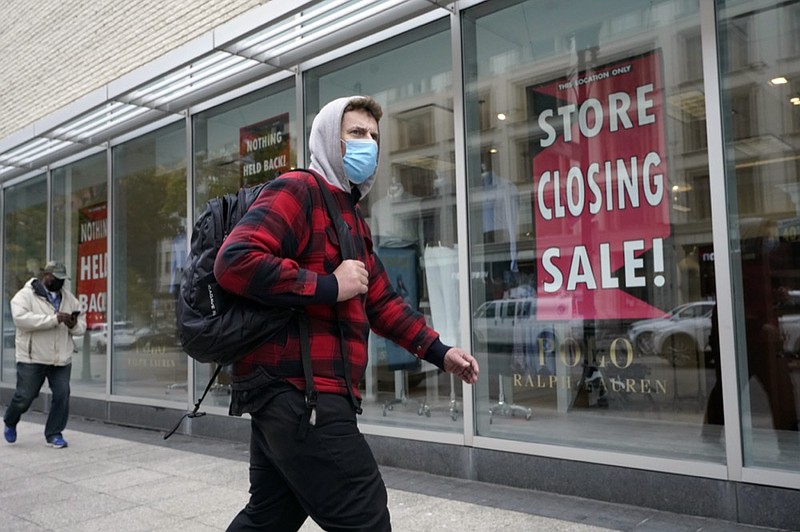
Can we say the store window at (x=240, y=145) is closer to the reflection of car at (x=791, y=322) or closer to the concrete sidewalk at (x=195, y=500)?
the concrete sidewalk at (x=195, y=500)

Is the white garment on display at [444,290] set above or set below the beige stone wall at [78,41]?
below

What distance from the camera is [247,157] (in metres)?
8.29

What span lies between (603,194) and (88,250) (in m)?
7.98

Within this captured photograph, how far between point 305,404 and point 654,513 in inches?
128

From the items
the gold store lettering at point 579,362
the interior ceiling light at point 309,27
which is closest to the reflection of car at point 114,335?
the interior ceiling light at point 309,27

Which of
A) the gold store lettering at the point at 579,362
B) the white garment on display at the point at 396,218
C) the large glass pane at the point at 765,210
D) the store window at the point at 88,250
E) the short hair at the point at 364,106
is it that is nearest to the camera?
the short hair at the point at 364,106

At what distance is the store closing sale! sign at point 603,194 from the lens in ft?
17.3

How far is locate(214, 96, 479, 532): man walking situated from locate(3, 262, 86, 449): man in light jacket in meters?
5.90

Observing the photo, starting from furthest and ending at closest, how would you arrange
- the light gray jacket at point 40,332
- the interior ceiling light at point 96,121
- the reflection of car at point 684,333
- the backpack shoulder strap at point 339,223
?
the interior ceiling light at point 96,121 < the light gray jacket at point 40,332 < the reflection of car at point 684,333 < the backpack shoulder strap at point 339,223

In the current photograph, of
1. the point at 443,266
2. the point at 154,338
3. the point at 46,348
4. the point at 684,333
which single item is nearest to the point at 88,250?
the point at 154,338

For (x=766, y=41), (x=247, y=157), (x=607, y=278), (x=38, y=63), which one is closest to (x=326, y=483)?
(x=607, y=278)

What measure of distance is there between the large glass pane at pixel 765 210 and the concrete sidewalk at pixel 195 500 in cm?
88

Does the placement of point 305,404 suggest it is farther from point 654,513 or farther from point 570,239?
point 570,239

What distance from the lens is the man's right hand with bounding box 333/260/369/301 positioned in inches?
88.4
